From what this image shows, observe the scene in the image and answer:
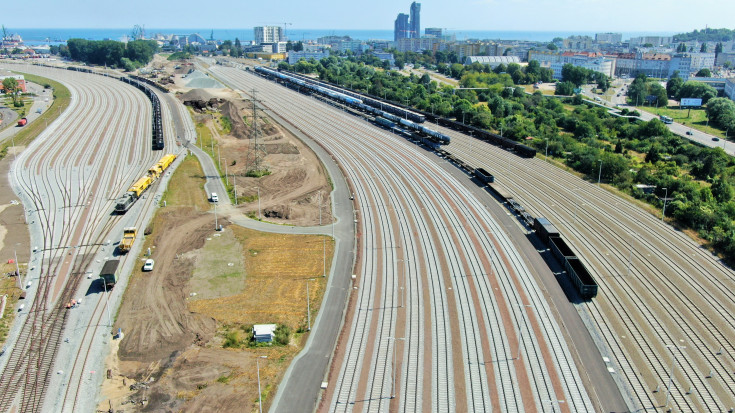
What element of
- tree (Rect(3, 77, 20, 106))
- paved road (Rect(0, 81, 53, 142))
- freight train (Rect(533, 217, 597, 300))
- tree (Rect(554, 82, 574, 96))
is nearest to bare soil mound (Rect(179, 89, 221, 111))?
paved road (Rect(0, 81, 53, 142))

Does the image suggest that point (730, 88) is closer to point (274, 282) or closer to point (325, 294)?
point (325, 294)

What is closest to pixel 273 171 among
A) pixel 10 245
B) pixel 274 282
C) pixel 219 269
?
pixel 219 269

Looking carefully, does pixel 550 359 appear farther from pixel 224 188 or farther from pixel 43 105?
pixel 43 105

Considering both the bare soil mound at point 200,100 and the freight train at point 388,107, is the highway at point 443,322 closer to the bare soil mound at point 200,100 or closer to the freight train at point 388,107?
the freight train at point 388,107

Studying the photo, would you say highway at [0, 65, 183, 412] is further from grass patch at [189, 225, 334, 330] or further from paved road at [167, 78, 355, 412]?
paved road at [167, 78, 355, 412]

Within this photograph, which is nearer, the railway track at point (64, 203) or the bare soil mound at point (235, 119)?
the railway track at point (64, 203)

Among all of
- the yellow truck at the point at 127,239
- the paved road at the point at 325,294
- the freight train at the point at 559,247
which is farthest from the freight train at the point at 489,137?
the yellow truck at the point at 127,239
